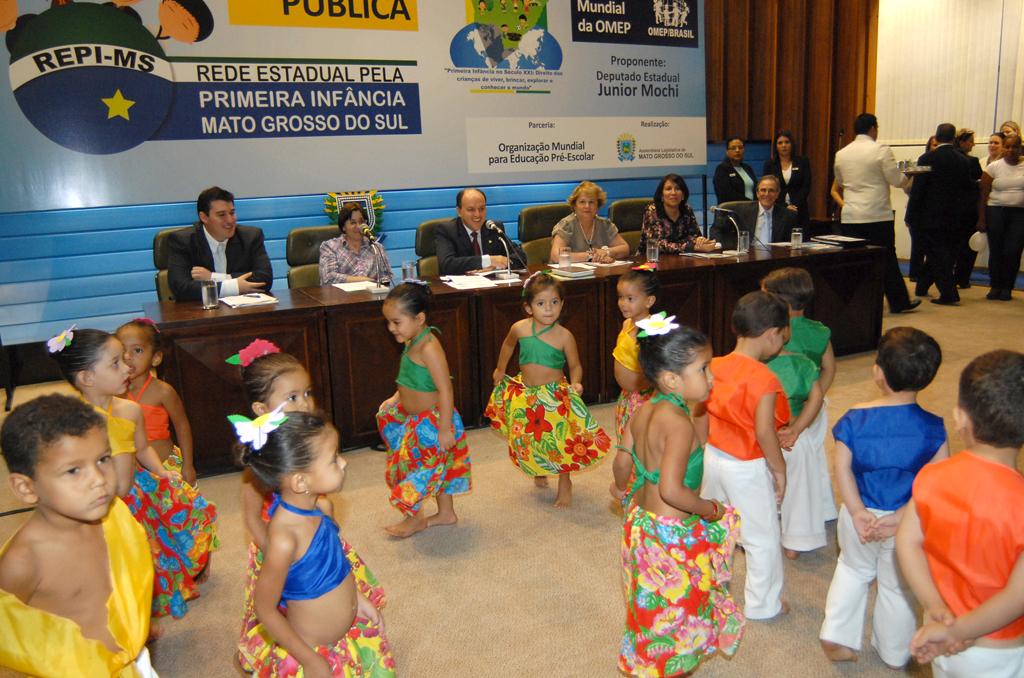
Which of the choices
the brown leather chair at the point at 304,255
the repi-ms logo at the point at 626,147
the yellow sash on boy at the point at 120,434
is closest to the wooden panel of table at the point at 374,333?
the brown leather chair at the point at 304,255

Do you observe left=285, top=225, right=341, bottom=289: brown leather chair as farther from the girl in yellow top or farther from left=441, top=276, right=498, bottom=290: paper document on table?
the girl in yellow top

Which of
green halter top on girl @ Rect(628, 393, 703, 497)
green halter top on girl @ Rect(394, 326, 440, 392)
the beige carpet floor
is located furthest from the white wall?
green halter top on girl @ Rect(628, 393, 703, 497)

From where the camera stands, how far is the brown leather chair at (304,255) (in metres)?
5.09

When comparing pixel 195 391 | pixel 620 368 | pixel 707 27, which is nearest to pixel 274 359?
Answer: pixel 620 368

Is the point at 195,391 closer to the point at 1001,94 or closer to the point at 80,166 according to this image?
the point at 80,166

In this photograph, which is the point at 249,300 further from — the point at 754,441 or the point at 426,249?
the point at 754,441

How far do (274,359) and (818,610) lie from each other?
1.88 m

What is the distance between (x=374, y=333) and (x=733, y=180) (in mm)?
4056

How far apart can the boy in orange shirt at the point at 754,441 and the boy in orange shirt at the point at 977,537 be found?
81 centimetres

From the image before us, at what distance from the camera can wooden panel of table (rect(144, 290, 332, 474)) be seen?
12.3ft

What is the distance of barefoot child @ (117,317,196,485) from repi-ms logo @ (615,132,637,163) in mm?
5113

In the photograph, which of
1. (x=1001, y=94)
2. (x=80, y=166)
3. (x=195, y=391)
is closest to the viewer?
(x=195, y=391)

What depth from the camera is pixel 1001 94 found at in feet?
26.7

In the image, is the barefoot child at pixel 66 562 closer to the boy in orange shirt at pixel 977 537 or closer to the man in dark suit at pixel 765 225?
the boy in orange shirt at pixel 977 537
